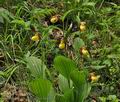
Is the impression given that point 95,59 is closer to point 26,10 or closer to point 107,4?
point 26,10

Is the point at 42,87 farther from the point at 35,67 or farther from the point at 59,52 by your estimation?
the point at 59,52

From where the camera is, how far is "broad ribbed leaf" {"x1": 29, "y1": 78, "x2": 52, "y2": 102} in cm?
179

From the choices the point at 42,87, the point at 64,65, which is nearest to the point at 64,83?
the point at 64,65

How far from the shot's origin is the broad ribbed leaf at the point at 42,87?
1793mm

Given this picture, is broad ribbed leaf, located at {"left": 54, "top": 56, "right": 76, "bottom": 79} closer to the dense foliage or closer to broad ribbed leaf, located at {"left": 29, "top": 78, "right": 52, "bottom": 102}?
the dense foliage

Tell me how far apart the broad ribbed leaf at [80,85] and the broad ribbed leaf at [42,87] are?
0.16m

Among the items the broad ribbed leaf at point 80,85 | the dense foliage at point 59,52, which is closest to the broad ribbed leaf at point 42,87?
the dense foliage at point 59,52

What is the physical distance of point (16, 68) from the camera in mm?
2445

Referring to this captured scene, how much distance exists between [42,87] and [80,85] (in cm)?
24

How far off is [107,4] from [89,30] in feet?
2.26

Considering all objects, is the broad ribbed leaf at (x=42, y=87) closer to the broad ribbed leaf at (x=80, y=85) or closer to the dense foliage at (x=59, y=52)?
the dense foliage at (x=59, y=52)

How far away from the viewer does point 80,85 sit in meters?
1.94

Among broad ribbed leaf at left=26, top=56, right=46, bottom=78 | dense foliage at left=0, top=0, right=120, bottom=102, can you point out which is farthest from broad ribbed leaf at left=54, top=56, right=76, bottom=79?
broad ribbed leaf at left=26, top=56, right=46, bottom=78

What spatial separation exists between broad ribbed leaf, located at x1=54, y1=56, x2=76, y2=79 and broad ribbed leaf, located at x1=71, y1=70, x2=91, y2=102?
0.27 ft
